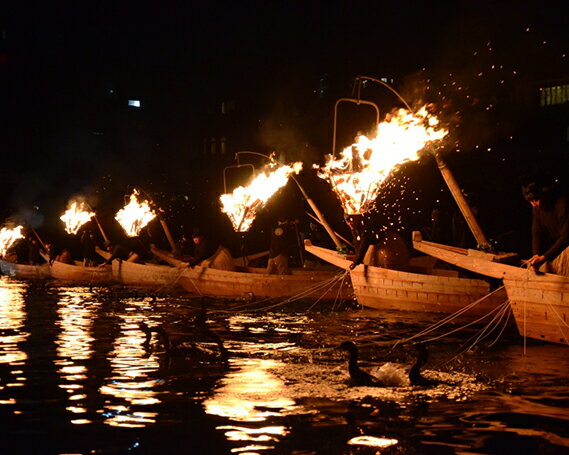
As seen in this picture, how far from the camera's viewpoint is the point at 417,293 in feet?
61.5

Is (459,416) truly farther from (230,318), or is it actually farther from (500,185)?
(500,185)

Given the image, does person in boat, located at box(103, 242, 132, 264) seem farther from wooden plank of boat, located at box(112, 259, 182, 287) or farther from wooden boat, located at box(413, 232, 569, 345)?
wooden boat, located at box(413, 232, 569, 345)

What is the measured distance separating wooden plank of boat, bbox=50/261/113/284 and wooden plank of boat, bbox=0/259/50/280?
44.4 inches

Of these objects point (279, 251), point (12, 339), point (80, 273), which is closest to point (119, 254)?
point (80, 273)

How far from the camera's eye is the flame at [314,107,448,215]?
17.1 metres

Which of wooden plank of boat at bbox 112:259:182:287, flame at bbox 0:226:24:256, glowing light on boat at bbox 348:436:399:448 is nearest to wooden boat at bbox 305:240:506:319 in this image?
wooden plank of boat at bbox 112:259:182:287

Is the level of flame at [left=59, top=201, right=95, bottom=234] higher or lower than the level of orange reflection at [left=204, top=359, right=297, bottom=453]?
higher

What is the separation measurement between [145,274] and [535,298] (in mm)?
18137

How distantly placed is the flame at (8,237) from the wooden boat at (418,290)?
1149 inches

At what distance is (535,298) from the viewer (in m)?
13.6

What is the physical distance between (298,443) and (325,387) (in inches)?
102

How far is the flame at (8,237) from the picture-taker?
46562 millimetres

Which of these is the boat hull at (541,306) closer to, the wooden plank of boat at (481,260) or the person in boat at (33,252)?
the wooden plank of boat at (481,260)

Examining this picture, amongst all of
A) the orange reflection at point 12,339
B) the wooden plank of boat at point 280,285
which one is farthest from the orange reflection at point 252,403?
the wooden plank of boat at point 280,285
